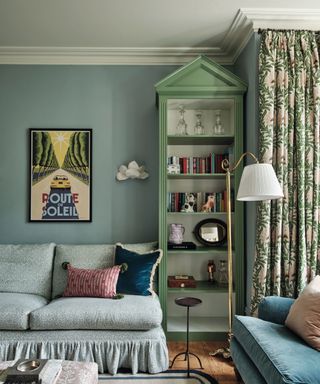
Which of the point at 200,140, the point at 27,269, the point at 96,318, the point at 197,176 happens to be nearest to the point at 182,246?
the point at 197,176

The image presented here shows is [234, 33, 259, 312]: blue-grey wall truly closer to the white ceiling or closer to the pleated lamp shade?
the white ceiling

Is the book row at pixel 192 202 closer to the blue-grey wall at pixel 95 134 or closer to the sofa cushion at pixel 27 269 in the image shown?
the blue-grey wall at pixel 95 134

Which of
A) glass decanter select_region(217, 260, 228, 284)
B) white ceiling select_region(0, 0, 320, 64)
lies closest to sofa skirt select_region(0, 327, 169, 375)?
glass decanter select_region(217, 260, 228, 284)

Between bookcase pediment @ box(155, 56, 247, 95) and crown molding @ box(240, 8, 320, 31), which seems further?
bookcase pediment @ box(155, 56, 247, 95)

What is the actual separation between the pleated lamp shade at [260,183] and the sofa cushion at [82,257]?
124cm

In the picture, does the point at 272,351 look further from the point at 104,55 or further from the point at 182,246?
the point at 104,55

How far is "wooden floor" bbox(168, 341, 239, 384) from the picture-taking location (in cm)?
287

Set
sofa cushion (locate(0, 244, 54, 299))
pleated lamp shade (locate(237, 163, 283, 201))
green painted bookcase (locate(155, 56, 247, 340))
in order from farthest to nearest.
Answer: green painted bookcase (locate(155, 56, 247, 340)), sofa cushion (locate(0, 244, 54, 299)), pleated lamp shade (locate(237, 163, 283, 201))

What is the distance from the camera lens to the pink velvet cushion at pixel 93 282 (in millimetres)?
3266

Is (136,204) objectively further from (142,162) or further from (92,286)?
(92,286)

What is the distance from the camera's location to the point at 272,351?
7.09 feet

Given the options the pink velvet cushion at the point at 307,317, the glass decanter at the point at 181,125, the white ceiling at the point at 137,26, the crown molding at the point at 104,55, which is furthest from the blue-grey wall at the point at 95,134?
the pink velvet cushion at the point at 307,317

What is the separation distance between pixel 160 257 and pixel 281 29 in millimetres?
2188

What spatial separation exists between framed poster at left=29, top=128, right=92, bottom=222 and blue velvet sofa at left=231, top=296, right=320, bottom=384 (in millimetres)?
2020
